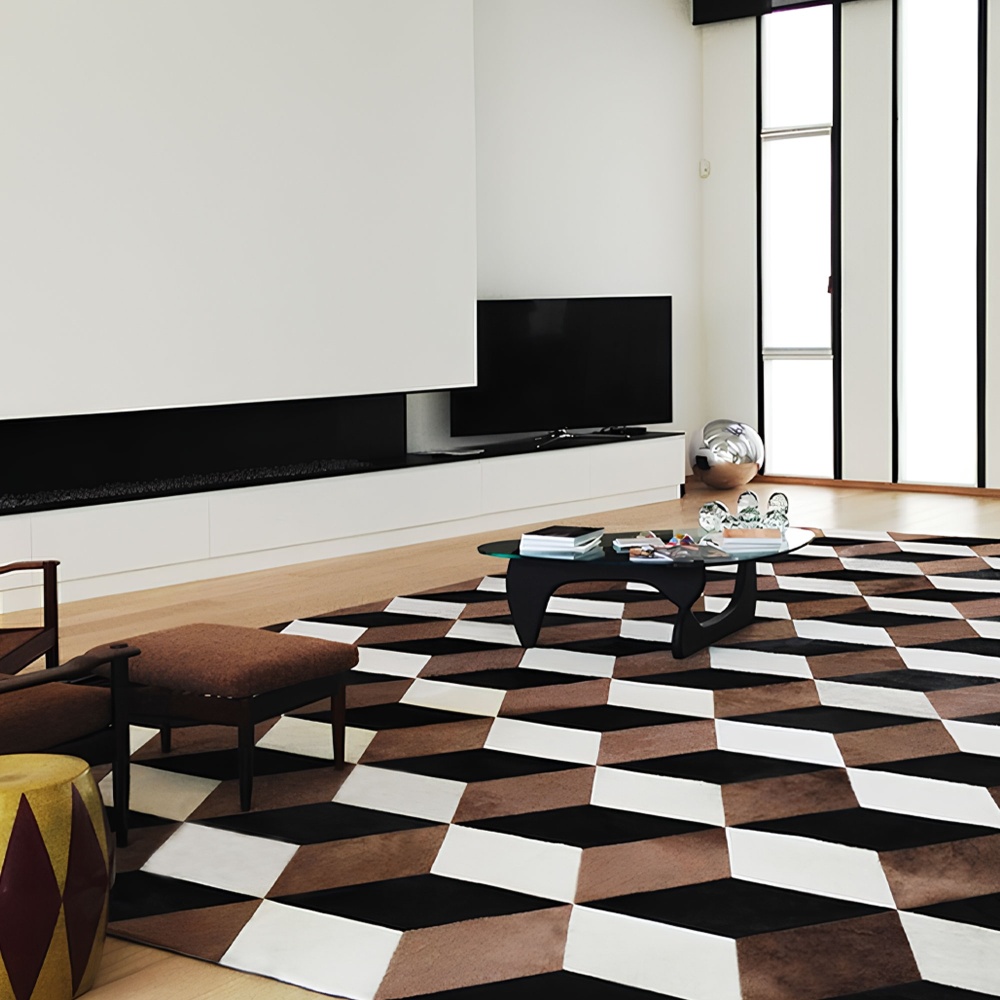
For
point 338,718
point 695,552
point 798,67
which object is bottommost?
point 338,718

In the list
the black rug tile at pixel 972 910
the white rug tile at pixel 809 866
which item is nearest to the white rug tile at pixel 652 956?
the white rug tile at pixel 809 866

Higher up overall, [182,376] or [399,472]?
[182,376]

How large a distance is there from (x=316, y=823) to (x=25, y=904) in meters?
0.99

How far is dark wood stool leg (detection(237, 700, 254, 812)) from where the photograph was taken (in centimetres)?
311

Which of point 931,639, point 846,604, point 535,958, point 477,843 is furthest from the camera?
point 846,604

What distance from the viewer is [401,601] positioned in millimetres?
5613

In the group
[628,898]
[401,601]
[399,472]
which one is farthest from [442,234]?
[628,898]

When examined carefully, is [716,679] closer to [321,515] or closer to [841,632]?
[841,632]

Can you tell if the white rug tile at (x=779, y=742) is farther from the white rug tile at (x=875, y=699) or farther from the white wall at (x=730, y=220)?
the white wall at (x=730, y=220)

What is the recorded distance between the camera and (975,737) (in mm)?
3611

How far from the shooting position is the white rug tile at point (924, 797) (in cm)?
305

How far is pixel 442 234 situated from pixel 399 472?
1266 millimetres

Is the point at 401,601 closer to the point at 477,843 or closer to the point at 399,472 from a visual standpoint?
the point at 399,472

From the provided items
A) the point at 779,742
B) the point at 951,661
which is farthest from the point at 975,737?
the point at 951,661
